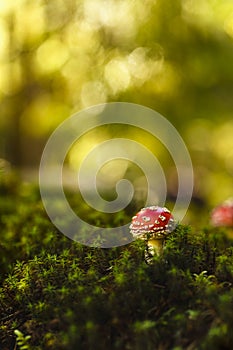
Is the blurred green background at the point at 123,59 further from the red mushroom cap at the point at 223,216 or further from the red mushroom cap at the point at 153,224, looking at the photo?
the red mushroom cap at the point at 153,224

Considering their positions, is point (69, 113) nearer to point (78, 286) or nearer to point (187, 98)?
point (187, 98)

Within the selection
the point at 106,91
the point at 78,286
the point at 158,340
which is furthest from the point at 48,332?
the point at 106,91

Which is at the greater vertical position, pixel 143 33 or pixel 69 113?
pixel 143 33

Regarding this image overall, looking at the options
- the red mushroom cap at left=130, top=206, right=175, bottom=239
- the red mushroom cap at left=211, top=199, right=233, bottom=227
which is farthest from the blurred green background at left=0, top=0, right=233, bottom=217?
the red mushroom cap at left=130, top=206, right=175, bottom=239

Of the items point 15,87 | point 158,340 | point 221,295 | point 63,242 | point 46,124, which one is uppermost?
point 15,87

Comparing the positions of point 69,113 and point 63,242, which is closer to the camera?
point 63,242

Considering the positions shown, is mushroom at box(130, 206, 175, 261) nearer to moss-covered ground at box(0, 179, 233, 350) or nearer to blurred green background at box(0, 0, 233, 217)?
moss-covered ground at box(0, 179, 233, 350)

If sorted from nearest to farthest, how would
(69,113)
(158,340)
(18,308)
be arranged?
(158,340), (18,308), (69,113)
